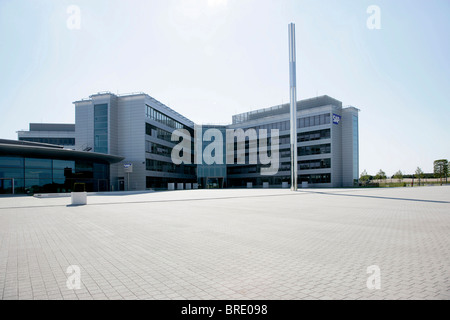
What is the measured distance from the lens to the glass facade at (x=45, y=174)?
33125mm

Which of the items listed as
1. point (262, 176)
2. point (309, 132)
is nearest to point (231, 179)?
point (262, 176)

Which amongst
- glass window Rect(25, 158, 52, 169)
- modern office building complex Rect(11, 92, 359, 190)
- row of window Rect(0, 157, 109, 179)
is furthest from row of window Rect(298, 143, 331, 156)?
glass window Rect(25, 158, 52, 169)

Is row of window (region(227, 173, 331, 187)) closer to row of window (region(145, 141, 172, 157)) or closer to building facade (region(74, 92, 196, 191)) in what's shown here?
row of window (region(145, 141, 172, 157))

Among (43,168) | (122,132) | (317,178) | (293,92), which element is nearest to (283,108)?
(317,178)

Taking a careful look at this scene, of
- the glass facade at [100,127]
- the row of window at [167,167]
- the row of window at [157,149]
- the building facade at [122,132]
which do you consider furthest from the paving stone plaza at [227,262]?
the row of window at [167,167]

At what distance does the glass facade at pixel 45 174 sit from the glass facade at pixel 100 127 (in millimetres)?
8188

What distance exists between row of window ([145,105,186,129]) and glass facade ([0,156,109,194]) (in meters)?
16.3

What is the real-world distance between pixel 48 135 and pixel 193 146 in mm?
39379

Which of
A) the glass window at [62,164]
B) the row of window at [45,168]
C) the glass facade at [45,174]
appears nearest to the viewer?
the row of window at [45,168]

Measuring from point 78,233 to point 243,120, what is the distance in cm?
8343

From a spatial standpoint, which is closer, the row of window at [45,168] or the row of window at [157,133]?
→ the row of window at [45,168]

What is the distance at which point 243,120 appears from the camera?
89875 millimetres

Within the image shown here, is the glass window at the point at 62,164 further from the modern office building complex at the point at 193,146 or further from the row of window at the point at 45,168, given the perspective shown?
the modern office building complex at the point at 193,146
